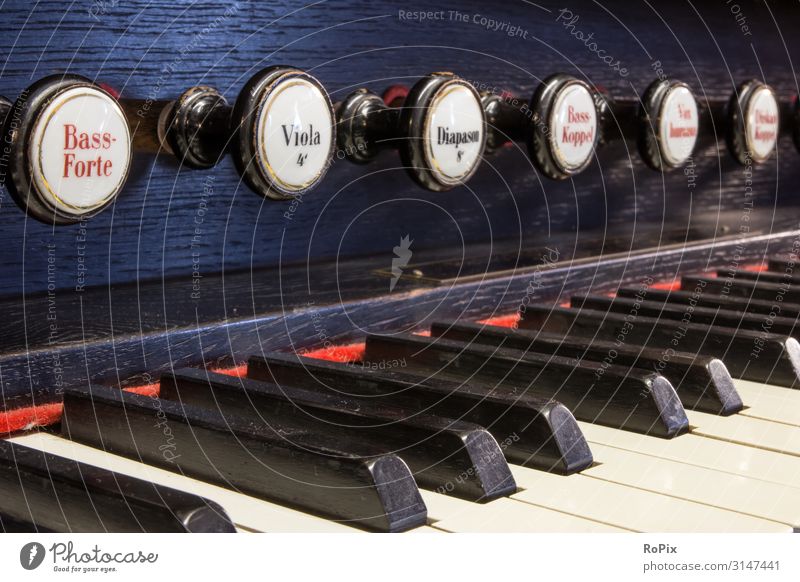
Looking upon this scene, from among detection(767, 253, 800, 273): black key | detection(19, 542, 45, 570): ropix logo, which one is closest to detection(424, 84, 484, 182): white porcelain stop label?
detection(19, 542, 45, 570): ropix logo

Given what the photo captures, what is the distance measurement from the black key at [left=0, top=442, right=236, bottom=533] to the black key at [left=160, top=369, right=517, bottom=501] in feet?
1.03

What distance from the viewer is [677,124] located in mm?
2664

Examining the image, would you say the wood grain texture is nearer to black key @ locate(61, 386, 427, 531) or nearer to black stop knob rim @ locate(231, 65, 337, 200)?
black stop knob rim @ locate(231, 65, 337, 200)

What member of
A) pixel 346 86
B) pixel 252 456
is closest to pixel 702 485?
pixel 252 456

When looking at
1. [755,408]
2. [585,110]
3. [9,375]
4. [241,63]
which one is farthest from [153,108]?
[755,408]

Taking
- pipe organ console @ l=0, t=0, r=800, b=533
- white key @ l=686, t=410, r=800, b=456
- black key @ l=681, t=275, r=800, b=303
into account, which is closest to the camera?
pipe organ console @ l=0, t=0, r=800, b=533

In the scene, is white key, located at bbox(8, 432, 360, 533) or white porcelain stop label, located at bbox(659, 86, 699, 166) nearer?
white key, located at bbox(8, 432, 360, 533)

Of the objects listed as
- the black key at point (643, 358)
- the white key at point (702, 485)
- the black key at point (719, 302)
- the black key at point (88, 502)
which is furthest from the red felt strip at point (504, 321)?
the black key at point (88, 502)

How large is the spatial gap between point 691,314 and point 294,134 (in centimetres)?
103

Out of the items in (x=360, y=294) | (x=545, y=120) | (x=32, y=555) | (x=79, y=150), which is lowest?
(x=32, y=555)

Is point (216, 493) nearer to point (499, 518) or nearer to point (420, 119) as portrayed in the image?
point (499, 518)

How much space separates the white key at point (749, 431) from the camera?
1.68m

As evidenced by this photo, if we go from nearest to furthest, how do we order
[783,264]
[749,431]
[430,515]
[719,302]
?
[430,515] → [749,431] → [719,302] → [783,264]

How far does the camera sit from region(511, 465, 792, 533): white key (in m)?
1.37
